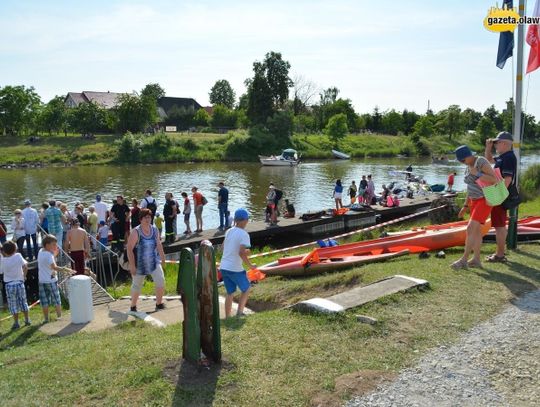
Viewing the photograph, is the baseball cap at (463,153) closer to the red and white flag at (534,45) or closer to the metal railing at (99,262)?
the red and white flag at (534,45)

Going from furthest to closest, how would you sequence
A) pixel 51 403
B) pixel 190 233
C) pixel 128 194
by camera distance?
1. pixel 128 194
2. pixel 190 233
3. pixel 51 403

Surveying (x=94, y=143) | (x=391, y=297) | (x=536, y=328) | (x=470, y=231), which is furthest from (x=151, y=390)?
(x=94, y=143)

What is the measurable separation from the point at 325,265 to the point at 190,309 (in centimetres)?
489

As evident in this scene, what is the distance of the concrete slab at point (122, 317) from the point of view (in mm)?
7609

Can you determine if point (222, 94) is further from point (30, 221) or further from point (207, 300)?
point (207, 300)

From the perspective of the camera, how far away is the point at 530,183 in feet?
72.1

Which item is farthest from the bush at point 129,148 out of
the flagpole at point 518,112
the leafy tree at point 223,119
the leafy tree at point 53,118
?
the flagpole at point 518,112

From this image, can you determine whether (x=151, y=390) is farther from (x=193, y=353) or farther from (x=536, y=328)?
(x=536, y=328)

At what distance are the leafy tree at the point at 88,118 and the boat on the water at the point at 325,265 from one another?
71.2 meters

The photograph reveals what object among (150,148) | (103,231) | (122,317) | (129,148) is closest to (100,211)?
(103,231)

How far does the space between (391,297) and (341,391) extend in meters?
2.24

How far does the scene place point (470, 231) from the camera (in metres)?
7.69

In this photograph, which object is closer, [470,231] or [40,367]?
[40,367]

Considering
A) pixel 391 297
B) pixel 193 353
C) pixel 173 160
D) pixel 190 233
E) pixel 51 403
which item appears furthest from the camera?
pixel 173 160
